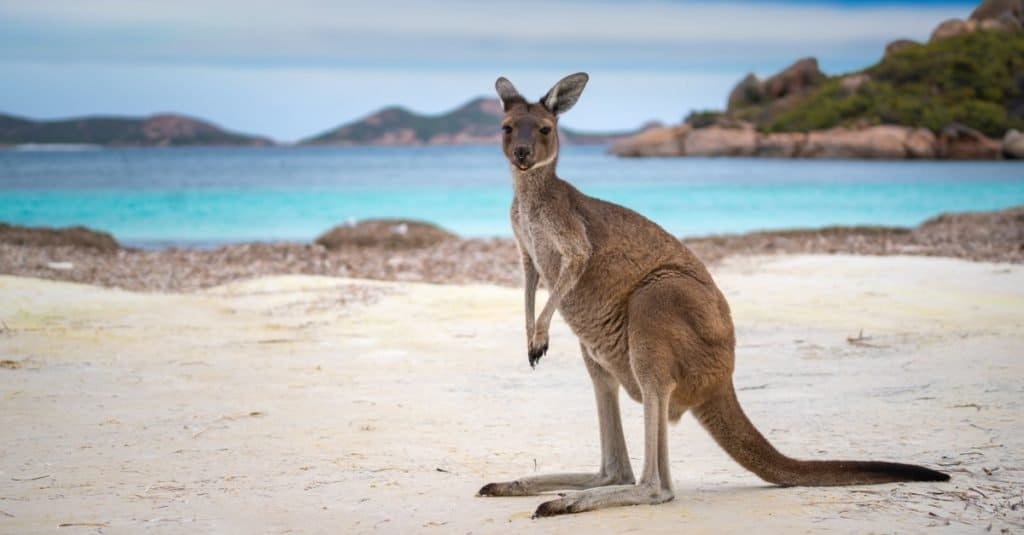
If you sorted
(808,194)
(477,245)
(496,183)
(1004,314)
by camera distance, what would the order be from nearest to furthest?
(1004,314) < (477,245) < (808,194) < (496,183)

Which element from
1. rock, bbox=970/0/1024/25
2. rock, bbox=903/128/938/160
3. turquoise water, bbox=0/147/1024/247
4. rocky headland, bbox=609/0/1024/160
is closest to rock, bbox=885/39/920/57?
rocky headland, bbox=609/0/1024/160

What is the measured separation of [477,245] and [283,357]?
943cm

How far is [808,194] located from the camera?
99.1ft

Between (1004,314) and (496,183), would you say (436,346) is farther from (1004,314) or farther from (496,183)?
(496,183)

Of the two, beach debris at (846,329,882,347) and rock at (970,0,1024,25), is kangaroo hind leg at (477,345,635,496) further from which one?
rock at (970,0,1024,25)

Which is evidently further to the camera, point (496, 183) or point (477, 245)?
point (496, 183)

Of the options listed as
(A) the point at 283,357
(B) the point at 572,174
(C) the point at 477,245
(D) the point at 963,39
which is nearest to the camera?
(A) the point at 283,357

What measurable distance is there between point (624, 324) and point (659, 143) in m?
58.8

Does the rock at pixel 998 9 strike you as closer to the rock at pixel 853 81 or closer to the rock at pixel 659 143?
the rock at pixel 853 81

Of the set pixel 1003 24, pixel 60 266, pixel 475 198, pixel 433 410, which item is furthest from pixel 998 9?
pixel 433 410

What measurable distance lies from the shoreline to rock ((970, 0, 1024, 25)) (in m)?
48.8

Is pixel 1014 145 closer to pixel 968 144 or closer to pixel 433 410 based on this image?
pixel 968 144

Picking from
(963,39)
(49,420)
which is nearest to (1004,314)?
(49,420)

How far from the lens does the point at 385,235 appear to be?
1689 cm
